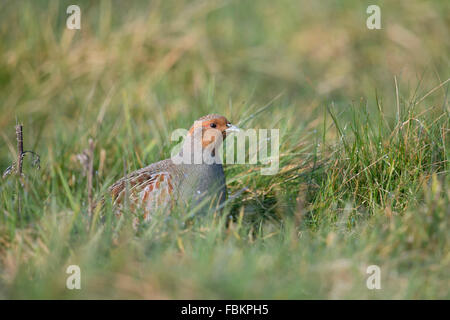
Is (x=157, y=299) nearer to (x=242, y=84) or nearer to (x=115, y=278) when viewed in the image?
(x=115, y=278)

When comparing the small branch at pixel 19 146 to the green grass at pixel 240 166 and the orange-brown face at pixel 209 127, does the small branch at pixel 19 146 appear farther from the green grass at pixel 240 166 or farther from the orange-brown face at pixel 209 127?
the orange-brown face at pixel 209 127

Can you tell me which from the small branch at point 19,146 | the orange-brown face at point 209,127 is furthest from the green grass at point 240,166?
the orange-brown face at point 209,127

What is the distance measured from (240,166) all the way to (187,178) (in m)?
0.64

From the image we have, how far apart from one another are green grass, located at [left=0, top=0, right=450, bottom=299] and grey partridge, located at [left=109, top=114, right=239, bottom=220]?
0.18m

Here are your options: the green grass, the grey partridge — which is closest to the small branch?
the green grass

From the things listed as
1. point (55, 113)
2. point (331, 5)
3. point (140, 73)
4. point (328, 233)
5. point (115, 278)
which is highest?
point (331, 5)

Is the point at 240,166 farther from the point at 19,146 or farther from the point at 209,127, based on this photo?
the point at 19,146

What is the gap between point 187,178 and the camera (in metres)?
3.29

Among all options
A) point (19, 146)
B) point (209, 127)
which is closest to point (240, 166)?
point (209, 127)

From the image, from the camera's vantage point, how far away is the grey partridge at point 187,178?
10.5ft

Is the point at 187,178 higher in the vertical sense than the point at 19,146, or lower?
lower
